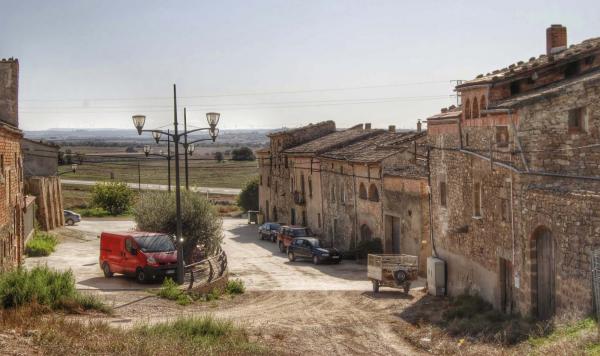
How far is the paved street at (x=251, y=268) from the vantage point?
28.2 m

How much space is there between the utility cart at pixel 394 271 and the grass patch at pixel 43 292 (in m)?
10.1

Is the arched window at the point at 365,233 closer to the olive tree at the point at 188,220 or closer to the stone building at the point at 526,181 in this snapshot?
the olive tree at the point at 188,220

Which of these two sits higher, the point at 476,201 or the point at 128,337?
the point at 476,201

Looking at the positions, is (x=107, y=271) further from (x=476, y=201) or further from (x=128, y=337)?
(x=128, y=337)

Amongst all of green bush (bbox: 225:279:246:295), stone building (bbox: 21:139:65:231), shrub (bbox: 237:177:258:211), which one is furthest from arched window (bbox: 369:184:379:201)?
shrub (bbox: 237:177:258:211)

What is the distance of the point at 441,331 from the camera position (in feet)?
61.8

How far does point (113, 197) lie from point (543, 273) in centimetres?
5020

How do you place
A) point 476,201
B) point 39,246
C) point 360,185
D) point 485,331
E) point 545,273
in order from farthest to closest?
point 360,185 → point 39,246 → point 476,201 → point 485,331 → point 545,273

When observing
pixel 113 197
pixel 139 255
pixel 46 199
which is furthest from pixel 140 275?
pixel 113 197

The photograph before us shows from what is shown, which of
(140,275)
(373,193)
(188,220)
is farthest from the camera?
(373,193)

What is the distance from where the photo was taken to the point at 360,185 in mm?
38938

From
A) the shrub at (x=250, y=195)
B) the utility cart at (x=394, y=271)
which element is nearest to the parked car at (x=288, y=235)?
the utility cart at (x=394, y=271)

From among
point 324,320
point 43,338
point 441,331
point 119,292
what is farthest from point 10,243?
point 441,331

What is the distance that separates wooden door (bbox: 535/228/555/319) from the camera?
57.4ft
